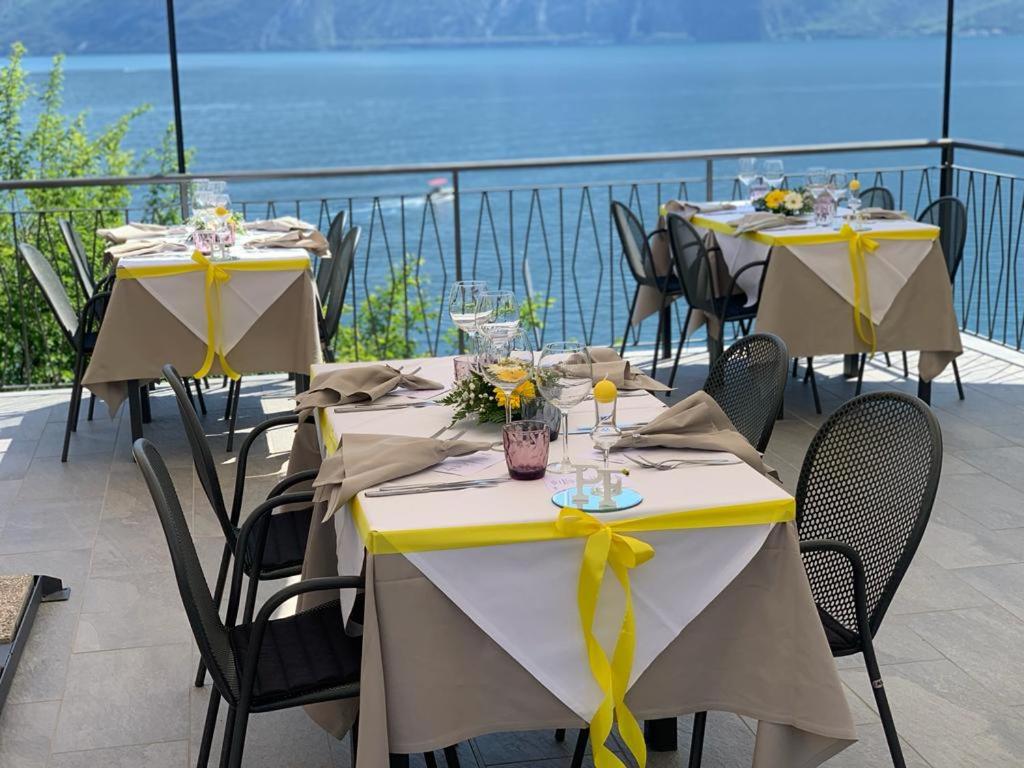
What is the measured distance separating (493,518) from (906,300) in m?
3.71

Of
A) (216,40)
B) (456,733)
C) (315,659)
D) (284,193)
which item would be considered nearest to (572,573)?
(456,733)

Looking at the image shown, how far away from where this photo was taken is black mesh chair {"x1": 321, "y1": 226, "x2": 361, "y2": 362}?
17.8 ft

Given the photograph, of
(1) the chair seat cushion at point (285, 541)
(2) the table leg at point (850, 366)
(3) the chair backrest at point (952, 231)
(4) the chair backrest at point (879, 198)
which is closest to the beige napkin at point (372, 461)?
(1) the chair seat cushion at point (285, 541)

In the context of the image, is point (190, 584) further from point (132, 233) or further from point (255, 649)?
point (132, 233)

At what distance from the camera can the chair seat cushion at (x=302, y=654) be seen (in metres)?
2.37

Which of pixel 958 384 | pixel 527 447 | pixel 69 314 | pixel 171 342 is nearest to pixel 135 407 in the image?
pixel 171 342

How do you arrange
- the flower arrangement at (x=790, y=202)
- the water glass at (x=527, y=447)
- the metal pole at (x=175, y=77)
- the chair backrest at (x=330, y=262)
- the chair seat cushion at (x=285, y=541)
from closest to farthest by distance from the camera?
1. the water glass at (x=527, y=447)
2. the chair seat cushion at (x=285, y=541)
3. the chair backrest at (x=330, y=262)
4. the flower arrangement at (x=790, y=202)
5. the metal pole at (x=175, y=77)

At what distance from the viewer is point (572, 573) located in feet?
7.47

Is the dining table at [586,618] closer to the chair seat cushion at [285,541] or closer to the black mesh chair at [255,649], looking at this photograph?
the black mesh chair at [255,649]

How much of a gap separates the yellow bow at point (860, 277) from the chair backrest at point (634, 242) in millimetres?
1078

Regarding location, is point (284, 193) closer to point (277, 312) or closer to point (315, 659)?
point (277, 312)

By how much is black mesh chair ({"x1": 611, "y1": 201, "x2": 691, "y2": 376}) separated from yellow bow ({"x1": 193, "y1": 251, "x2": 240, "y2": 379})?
6.56 feet

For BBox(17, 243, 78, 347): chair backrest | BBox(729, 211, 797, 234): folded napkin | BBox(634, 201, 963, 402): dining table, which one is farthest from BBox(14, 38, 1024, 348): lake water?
BBox(17, 243, 78, 347): chair backrest

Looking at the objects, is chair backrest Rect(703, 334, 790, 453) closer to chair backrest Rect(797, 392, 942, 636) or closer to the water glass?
chair backrest Rect(797, 392, 942, 636)
